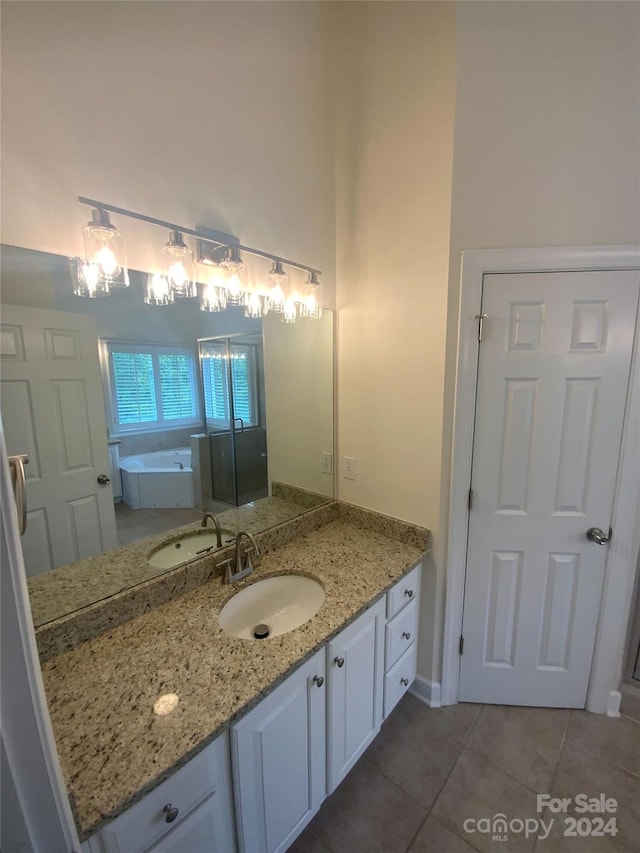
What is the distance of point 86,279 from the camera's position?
1035mm

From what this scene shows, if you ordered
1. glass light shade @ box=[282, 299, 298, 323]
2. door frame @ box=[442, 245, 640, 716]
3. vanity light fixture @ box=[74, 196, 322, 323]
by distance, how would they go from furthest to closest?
glass light shade @ box=[282, 299, 298, 323] < door frame @ box=[442, 245, 640, 716] < vanity light fixture @ box=[74, 196, 322, 323]

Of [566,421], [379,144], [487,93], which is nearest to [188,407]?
[379,144]

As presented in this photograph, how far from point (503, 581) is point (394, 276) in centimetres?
150

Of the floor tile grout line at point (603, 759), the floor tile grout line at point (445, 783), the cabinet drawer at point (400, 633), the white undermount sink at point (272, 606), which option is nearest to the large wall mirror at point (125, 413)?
the white undermount sink at point (272, 606)

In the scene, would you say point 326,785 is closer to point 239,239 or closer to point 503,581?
point 503,581

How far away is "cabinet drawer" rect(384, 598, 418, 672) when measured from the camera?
1.50m

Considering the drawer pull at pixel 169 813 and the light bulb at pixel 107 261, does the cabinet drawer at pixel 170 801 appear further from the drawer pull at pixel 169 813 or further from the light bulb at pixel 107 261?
the light bulb at pixel 107 261

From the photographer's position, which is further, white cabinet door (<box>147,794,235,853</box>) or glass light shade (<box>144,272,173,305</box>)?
glass light shade (<box>144,272,173,305</box>)

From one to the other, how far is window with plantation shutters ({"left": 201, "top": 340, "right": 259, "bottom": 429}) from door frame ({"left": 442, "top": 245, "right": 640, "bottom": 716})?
0.90 meters

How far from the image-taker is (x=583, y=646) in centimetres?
165

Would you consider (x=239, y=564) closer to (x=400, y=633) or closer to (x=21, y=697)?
(x=400, y=633)

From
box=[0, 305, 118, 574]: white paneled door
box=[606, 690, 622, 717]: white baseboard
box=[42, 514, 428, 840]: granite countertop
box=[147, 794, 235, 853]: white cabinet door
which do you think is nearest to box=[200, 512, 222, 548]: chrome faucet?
box=[42, 514, 428, 840]: granite countertop

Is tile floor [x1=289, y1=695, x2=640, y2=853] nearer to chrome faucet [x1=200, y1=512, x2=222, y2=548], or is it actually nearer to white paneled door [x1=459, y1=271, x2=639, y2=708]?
white paneled door [x1=459, y1=271, x2=639, y2=708]

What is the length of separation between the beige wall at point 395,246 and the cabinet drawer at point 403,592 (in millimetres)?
85
